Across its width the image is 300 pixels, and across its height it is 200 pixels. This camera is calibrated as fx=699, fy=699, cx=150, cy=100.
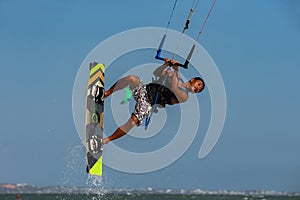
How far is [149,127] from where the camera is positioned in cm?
1161

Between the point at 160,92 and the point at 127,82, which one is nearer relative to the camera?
the point at 160,92

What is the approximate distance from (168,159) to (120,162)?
1056 millimetres

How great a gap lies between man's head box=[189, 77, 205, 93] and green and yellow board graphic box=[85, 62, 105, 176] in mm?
1727

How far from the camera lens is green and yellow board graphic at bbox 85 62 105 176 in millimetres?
12266

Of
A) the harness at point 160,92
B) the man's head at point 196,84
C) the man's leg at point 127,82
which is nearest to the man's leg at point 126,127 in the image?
the harness at point 160,92

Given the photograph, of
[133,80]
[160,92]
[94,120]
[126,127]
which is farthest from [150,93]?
[94,120]

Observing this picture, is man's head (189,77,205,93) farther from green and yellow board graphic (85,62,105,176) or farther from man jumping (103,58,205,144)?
green and yellow board graphic (85,62,105,176)

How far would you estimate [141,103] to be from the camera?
463 inches

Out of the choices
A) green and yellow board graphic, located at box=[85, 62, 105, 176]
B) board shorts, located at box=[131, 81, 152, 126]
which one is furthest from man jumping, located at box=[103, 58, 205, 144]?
green and yellow board graphic, located at box=[85, 62, 105, 176]

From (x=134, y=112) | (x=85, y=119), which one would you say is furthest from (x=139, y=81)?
(x=85, y=119)

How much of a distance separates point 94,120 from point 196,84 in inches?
81.4

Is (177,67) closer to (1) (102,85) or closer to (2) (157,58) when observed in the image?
(2) (157,58)

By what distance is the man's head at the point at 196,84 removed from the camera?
1167 centimetres

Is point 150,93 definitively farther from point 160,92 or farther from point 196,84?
point 196,84
